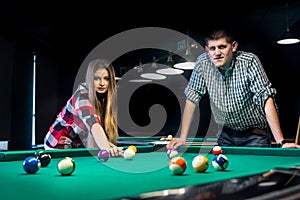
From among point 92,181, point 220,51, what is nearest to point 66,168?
point 92,181

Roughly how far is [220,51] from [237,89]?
0.40 m

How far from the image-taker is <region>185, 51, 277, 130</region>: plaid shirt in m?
3.05

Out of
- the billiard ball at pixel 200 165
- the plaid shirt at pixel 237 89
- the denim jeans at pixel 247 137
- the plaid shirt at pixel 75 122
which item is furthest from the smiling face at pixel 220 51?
the billiard ball at pixel 200 165

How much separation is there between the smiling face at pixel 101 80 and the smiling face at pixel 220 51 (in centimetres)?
96

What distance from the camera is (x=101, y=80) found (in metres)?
2.79

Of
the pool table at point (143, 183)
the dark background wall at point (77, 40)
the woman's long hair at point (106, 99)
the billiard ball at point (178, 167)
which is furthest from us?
the dark background wall at point (77, 40)

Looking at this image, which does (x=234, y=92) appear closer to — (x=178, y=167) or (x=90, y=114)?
(x=90, y=114)

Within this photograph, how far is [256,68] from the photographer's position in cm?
305

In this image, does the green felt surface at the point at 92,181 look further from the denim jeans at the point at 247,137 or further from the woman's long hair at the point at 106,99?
the denim jeans at the point at 247,137

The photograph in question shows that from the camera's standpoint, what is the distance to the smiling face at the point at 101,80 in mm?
2783

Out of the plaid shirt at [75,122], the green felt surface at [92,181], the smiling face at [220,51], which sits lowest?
the green felt surface at [92,181]

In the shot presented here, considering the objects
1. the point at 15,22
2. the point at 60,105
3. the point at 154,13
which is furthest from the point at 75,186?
the point at 60,105

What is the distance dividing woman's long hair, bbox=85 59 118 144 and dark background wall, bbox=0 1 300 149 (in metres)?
1.94

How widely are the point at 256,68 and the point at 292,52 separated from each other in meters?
5.74
